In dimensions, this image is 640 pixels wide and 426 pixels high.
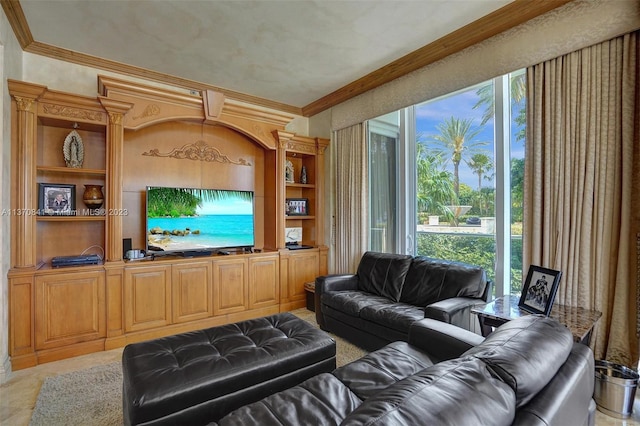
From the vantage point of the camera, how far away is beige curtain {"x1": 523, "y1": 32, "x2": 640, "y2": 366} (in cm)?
203

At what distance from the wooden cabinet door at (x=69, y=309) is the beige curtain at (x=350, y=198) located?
2.73 metres

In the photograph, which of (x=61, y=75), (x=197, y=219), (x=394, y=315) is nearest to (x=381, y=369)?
(x=394, y=315)

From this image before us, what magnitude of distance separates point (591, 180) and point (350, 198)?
2.49 metres

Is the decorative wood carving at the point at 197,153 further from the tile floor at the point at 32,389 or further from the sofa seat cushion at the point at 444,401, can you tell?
the sofa seat cushion at the point at 444,401

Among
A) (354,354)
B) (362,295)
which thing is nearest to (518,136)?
(362,295)

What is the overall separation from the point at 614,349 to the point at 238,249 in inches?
143

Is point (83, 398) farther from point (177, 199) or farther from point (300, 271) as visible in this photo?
point (300, 271)

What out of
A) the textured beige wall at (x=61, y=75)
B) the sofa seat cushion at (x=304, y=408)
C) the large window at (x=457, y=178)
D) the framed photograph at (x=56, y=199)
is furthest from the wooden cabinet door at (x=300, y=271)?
the textured beige wall at (x=61, y=75)

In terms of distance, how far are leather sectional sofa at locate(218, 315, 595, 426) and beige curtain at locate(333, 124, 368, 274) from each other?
244 cm

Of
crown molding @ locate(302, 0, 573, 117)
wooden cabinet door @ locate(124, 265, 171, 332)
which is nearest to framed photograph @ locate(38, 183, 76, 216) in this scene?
wooden cabinet door @ locate(124, 265, 171, 332)

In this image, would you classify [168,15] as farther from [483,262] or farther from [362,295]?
[483,262]

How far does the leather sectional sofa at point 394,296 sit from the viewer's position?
2504 mm

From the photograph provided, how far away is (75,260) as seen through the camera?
284cm

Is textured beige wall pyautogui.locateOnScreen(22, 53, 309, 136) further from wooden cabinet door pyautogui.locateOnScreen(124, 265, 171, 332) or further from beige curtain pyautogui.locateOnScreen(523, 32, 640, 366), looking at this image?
beige curtain pyautogui.locateOnScreen(523, 32, 640, 366)
